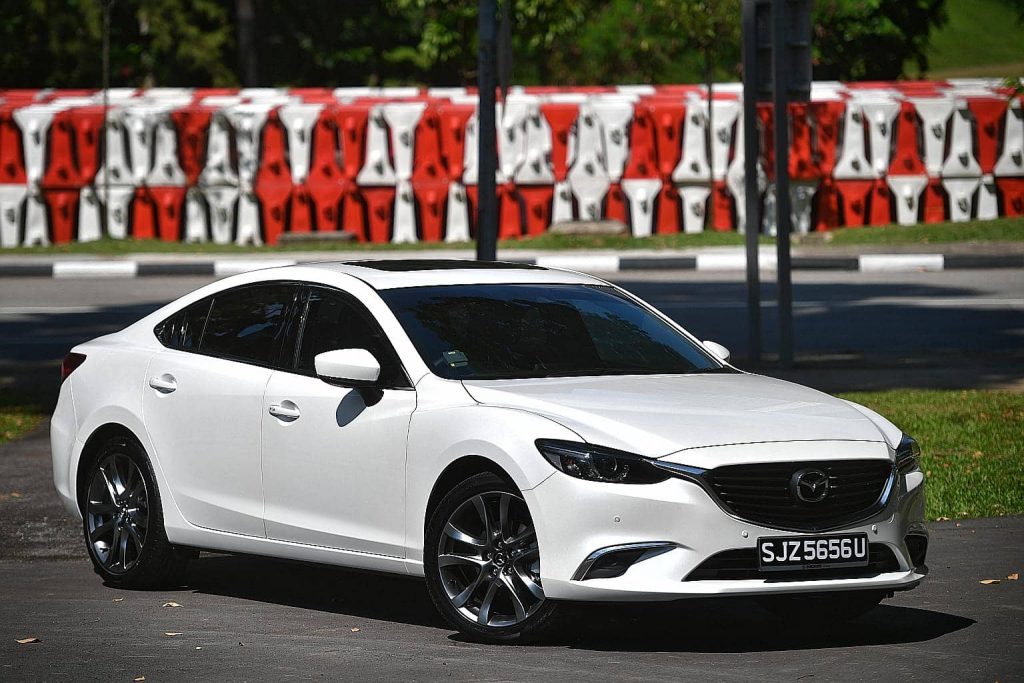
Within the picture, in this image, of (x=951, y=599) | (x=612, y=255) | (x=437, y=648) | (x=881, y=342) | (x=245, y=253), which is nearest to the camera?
(x=437, y=648)

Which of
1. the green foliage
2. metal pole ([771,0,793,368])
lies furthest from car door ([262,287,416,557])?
the green foliage

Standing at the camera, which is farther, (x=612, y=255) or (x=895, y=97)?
(x=895, y=97)

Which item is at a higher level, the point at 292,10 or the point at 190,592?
the point at 292,10

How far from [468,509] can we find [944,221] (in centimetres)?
2206

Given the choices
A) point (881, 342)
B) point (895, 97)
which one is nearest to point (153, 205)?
point (895, 97)

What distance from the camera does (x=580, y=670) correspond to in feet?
18.4

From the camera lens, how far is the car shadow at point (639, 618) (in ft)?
20.0

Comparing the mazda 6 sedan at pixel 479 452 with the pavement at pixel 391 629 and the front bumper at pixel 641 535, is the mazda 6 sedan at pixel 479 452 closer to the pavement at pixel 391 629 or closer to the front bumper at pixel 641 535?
the front bumper at pixel 641 535

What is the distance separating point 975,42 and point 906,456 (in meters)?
138

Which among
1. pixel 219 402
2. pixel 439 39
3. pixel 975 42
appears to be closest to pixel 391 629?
pixel 219 402

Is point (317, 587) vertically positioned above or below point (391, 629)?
below

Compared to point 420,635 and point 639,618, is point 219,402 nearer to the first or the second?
point 420,635

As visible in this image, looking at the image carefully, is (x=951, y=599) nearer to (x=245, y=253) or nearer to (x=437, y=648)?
(x=437, y=648)

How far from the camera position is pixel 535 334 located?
22.2 ft
